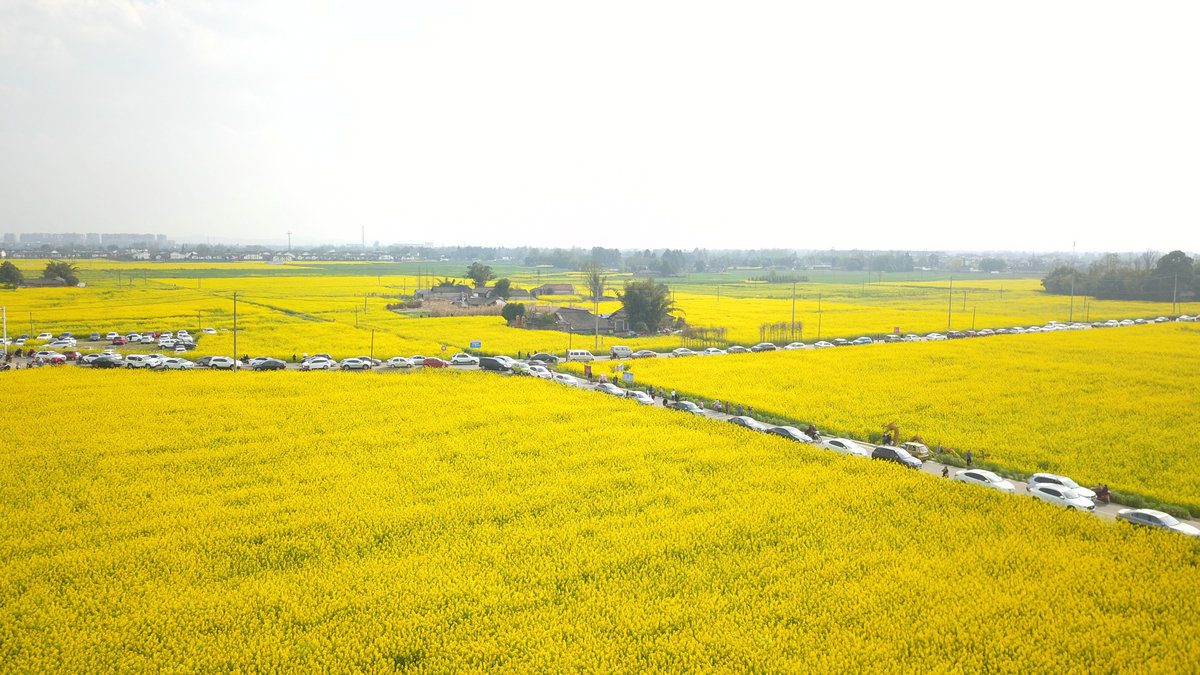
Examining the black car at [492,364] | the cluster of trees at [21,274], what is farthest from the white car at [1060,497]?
the cluster of trees at [21,274]

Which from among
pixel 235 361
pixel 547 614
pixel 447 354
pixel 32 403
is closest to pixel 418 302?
pixel 447 354

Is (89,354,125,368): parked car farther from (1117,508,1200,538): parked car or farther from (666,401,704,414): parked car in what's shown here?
(1117,508,1200,538): parked car

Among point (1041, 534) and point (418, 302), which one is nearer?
point (1041, 534)

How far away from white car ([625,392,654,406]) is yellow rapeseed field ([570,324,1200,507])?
8.92ft

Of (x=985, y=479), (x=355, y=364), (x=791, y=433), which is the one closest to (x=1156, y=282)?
(x=791, y=433)

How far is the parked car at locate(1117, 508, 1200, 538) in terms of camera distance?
17000 mm

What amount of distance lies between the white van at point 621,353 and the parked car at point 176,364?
72.3 feet

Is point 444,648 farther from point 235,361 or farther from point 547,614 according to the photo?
point 235,361

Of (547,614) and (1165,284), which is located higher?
(1165,284)

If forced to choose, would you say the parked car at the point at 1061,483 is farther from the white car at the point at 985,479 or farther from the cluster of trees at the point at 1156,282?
the cluster of trees at the point at 1156,282

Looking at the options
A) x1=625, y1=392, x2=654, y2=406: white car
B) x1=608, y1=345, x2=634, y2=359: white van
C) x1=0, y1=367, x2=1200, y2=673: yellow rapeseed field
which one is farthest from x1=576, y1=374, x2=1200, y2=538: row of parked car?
x1=608, y1=345, x2=634, y2=359: white van

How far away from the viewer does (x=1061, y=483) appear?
19.8m

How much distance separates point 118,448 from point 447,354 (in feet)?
74.0

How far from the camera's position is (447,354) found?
1736 inches
